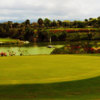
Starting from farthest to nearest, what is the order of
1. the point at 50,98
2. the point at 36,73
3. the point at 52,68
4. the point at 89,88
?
the point at 52,68, the point at 36,73, the point at 89,88, the point at 50,98

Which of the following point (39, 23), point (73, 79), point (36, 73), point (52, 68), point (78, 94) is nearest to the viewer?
point (78, 94)

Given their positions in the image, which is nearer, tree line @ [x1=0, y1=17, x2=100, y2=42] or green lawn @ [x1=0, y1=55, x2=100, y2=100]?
green lawn @ [x1=0, y1=55, x2=100, y2=100]

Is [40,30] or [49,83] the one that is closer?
[49,83]

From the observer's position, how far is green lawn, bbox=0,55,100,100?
14.2ft

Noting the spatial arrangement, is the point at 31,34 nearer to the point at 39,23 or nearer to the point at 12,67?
the point at 39,23

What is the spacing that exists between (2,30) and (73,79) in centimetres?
8140

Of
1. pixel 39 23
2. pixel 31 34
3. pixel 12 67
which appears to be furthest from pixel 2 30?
pixel 12 67

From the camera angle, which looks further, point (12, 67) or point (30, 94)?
point (12, 67)

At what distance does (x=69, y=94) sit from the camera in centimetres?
440

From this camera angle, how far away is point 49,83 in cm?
483

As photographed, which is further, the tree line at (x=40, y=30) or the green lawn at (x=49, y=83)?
the tree line at (x=40, y=30)

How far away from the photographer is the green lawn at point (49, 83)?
432cm

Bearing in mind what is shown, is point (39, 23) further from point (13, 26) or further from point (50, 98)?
point (50, 98)

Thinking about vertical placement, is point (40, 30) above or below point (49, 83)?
below
